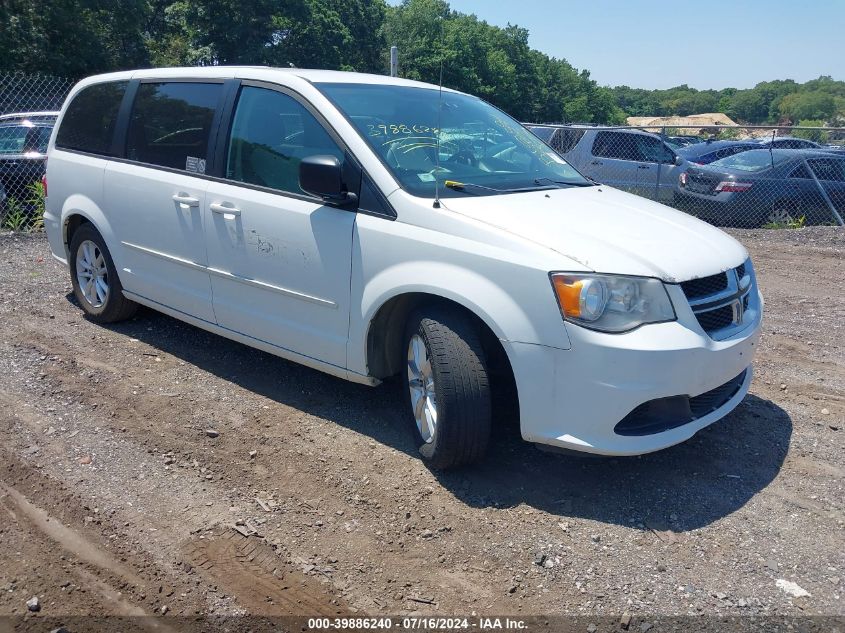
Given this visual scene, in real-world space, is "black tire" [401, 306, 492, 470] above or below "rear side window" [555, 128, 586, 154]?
below

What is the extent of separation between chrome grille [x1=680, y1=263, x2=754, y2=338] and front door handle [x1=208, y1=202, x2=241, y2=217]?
253 cm

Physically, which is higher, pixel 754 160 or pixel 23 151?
pixel 23 151

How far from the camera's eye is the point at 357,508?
355cm

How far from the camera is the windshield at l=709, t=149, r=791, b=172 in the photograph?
12484 mm

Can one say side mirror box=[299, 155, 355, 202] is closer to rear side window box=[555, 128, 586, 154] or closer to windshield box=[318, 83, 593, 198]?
windshield box=[318, 83, 593, 198]

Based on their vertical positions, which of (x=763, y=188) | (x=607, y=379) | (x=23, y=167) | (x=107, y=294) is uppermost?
(x=23, y=167)

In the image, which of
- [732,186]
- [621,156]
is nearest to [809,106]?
[621,156]

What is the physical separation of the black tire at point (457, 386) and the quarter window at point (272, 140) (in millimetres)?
1151

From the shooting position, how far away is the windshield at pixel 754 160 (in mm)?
12484

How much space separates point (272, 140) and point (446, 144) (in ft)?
3.37

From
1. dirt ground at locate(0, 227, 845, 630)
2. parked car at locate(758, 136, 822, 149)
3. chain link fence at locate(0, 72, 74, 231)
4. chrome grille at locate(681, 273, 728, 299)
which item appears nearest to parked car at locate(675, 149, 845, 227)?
parked car at locate(758, 136, 822, 149)

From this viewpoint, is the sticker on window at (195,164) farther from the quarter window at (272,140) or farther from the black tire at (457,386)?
the black tire at (457,386)

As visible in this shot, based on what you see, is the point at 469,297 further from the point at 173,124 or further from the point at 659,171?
the point at 659,171

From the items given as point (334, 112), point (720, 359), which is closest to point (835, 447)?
point (720, 359)
